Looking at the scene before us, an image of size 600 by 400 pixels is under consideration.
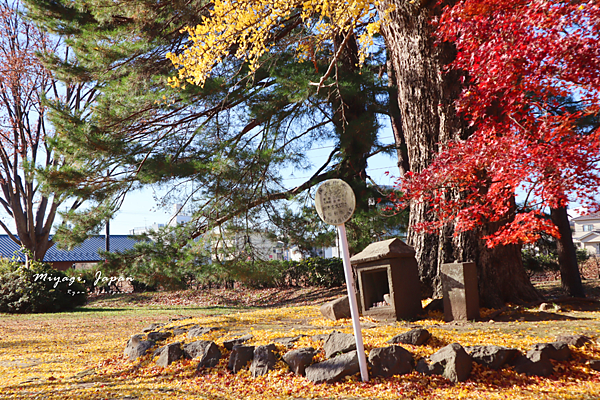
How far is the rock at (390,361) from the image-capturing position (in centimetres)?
352

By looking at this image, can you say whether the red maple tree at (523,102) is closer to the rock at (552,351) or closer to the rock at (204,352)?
the rock at (552,351)

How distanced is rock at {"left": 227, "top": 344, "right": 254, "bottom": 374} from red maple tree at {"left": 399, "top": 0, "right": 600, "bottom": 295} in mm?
2828

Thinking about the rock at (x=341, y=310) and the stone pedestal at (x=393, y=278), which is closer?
the stone pedestal at (x=393, y=278)

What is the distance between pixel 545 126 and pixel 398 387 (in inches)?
122

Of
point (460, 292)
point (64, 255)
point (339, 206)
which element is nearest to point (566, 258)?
point (460, 292)

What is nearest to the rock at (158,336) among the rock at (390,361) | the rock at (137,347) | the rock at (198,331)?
the rock at (137,347)

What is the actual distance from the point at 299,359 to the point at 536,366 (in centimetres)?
193

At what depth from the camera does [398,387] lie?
10.9ft

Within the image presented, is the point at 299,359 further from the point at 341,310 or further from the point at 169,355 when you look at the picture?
the point at 341,310

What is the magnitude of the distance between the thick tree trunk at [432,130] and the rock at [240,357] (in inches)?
119

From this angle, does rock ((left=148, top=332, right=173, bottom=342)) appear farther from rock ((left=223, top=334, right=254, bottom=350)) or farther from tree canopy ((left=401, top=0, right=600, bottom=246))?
tree canopy ((left=401, top=0, right=600, bottom=246))

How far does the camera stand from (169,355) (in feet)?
15.5

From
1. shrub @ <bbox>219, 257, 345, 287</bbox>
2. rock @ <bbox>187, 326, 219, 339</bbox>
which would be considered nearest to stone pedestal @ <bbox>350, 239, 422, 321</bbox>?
rock @ <bbox>187, 326, 219, 339</bbox>

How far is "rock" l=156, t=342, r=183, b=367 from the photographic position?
4.71 m
